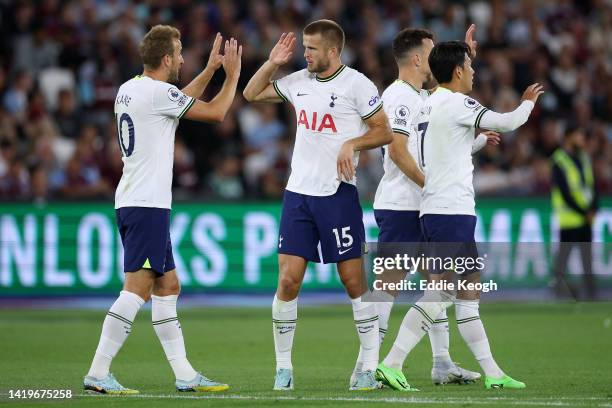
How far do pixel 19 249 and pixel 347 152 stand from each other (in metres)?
9.55

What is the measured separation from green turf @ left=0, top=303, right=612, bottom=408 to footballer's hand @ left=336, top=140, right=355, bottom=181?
1540mm

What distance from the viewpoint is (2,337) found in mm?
13969

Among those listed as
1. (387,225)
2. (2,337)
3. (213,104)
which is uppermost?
(213,104)

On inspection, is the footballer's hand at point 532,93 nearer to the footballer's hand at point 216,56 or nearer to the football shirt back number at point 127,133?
the footballer's hand at point 216,56

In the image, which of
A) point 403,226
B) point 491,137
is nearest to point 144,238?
point 403,226

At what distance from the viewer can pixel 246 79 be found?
21.1 metres

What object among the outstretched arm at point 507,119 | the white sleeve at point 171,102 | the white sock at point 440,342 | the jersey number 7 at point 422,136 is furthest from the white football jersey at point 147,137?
the white sock at point 440,342

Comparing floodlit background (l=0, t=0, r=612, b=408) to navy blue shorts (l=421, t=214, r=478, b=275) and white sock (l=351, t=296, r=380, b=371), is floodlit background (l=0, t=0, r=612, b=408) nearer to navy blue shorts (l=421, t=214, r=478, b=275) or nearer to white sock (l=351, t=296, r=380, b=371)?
white sock (l=351, t=296, r=380, b=371)

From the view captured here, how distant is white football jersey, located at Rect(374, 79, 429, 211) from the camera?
32.1 feet

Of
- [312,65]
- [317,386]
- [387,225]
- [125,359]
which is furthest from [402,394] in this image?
[125,359]

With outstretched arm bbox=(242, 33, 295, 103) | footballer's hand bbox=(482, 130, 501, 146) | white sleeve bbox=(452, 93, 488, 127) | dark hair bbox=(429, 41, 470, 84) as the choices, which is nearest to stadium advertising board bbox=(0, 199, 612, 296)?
footballer's hand bbox=(482, 130, 501, 146)

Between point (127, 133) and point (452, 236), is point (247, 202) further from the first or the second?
point (452, 236)

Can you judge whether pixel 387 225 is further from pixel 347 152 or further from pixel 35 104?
pixel 35 104

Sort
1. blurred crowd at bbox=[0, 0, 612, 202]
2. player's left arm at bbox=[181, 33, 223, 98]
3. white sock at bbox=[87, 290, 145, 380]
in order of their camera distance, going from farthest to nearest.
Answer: blurred crowd at bbox=[0, 0, 612, 202] < player's left arm at bbox=[181, 33, 223, 98] < white sock at bbox=[87, 290, 145, 380]
